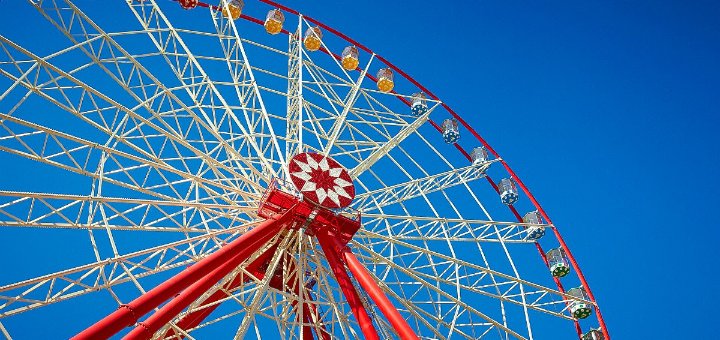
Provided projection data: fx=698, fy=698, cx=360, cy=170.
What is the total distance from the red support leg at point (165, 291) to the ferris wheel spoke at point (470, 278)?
3.82 m

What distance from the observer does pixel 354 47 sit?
75.0ft

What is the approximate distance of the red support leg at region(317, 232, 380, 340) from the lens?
1418 centimetres

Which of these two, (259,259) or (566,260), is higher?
(566,260)

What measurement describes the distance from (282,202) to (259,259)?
1814 millimetres

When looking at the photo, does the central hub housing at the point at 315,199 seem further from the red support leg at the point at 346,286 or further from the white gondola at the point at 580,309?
the white gondola at the point at 580,309

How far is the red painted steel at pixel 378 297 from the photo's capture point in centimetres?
1251

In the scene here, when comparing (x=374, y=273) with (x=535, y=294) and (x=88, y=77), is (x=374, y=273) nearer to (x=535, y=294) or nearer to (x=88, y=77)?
(x=535, y=294)

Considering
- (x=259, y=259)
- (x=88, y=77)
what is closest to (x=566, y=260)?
(x=259, y=259)

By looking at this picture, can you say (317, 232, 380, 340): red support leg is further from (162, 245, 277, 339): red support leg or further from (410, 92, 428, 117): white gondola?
(410, 92, 428, 117): white gondola

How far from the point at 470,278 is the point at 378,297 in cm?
651

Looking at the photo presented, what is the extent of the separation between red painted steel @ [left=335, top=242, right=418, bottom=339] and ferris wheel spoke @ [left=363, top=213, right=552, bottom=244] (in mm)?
2887

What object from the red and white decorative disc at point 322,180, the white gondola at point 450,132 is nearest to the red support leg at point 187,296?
the red and white decorative disc at point 322,180

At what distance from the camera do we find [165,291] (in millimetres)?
11625

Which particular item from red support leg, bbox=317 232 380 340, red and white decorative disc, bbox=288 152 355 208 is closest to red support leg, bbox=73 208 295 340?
red support leg, bbox=317 232 380 340
